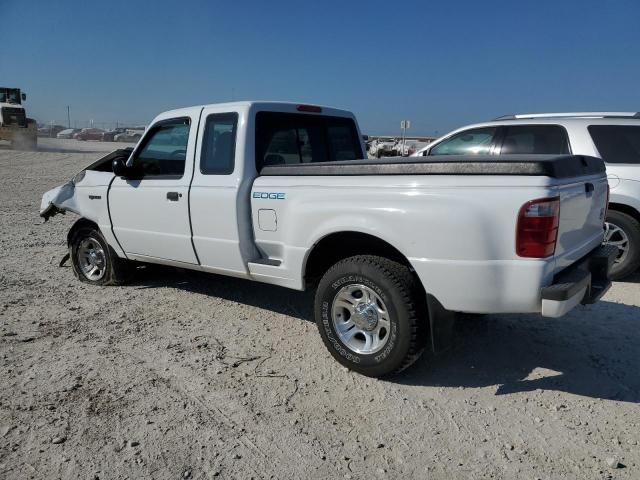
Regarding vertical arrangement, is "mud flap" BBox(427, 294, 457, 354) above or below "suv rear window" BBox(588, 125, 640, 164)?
below

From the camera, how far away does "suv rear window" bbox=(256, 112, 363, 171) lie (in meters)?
4.59

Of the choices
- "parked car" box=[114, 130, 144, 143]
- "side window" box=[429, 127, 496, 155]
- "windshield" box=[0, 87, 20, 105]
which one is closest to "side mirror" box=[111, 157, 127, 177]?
"side window" box=[429, 127, 496, 155]

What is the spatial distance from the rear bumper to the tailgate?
0.06 meters

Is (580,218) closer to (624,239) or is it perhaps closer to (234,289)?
(624,239)

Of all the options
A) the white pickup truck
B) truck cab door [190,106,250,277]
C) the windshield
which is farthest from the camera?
the windshield

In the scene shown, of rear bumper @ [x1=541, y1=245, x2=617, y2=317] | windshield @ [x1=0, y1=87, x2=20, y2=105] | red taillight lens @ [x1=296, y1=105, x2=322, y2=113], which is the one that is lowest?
rear bumper @ [x1=541, y1=245, x2=617, y2=317]

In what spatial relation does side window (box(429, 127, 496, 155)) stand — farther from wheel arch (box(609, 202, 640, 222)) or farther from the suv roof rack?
wheel arch (box(609, 202, 640, 222))

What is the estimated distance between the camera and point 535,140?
667cm

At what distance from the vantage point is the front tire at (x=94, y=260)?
588 cm

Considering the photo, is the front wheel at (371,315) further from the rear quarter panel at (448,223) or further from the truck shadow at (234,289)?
the truck shadow at (234,289)

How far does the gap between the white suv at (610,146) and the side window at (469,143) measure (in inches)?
4.7

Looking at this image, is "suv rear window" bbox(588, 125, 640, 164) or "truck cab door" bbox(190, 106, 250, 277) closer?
"truck cab door" bbox(190, 106, 250, 277)

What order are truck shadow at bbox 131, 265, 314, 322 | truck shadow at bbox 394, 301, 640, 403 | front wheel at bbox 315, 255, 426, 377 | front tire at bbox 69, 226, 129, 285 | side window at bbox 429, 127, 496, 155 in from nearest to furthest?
1. front wheel at bbox 315, 255, 426, 377
2. truck shadow at bbox 394, 301, 640, 403
3. truck shadow at bbox 131, 265, 314, 322
4. front tire at bbox 69, 226, 129, 285
5. side window at bbox 429, 127, 496, 155

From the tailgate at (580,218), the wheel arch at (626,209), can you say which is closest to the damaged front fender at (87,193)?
the tailgate at (580,218)
